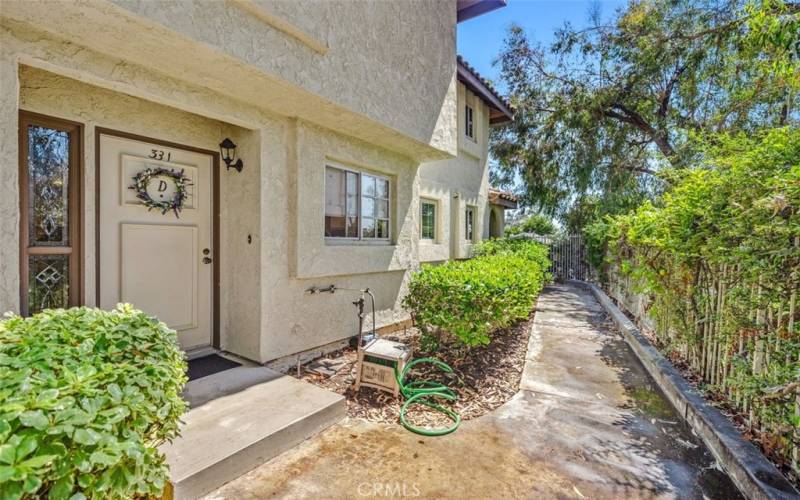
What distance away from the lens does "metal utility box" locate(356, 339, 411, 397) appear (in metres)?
4.57

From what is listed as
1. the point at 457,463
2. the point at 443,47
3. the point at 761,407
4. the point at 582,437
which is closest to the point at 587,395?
the point at 582,437

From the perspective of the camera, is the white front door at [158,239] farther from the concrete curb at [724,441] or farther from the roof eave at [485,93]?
the roof eave at [485,93]

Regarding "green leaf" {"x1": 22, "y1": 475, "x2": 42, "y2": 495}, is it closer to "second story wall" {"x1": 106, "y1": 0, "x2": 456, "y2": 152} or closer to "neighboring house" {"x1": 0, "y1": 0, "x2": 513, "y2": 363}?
"neighboring house" {"x1": 0, "y1": 0, "x2": 513, "y2": 363}

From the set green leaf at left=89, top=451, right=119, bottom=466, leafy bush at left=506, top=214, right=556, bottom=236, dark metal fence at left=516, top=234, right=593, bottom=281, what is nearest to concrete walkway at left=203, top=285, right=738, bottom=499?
green leaf at left=89, top=451, right=119, bottom=466

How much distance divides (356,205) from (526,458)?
478cm

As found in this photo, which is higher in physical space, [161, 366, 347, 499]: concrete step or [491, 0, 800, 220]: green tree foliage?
[491, 0, 800, 220]: green tree foliage

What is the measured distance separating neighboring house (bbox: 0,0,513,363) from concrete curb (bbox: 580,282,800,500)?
15.4 feet

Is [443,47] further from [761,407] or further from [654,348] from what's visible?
[761,407]

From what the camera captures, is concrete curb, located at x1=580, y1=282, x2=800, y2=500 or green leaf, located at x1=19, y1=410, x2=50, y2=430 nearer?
green leaf, located at x1=19, y1=410, x2=50, y2=430

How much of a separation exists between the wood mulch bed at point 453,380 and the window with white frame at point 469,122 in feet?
25.0

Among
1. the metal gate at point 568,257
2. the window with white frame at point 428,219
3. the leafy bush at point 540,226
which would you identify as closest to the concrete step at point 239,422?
the window with white frame at point 428,219

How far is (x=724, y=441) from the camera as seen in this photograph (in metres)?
3.36

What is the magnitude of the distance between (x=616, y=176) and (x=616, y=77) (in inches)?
150

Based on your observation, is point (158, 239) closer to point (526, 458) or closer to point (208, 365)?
point (208, 365)
